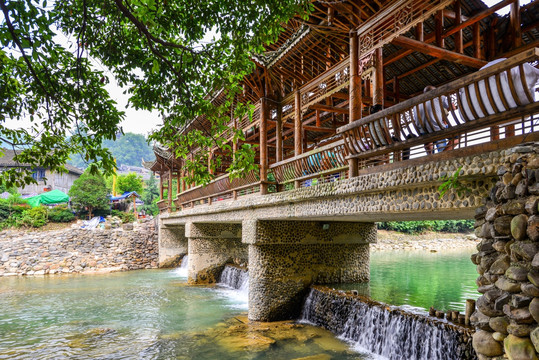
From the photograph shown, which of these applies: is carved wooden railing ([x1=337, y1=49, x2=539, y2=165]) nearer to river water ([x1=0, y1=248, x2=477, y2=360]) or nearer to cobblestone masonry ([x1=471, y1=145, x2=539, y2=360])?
cobblestone masonry ([x1=471, y1=145, x2=539, y2=360])

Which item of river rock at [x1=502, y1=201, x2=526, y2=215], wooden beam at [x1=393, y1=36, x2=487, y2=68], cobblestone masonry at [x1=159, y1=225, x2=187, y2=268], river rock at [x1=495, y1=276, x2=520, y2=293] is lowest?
cobblestone masonry at [x1=159, y1=225, x2=187, y2=268]

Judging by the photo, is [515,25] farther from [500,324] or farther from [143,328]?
[143,328]

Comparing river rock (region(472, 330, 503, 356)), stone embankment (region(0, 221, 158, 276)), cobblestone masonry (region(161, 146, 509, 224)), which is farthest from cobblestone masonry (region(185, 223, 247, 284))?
river rock (region(472, 330, 503, 356))

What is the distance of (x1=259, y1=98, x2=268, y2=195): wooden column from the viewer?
8.02 metres

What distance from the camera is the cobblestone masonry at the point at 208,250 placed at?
13.2 m

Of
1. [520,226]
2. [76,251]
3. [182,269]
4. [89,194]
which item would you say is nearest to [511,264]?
[520,226]

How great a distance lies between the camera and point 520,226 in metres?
2.73

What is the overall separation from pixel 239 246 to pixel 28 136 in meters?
10.2

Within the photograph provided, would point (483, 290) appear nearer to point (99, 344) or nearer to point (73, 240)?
point (99, 344)

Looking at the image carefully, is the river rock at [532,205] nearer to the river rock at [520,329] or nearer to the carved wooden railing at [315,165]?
the river rock at [520,329]

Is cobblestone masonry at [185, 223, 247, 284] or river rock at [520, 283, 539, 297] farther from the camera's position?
cobblestone masonry at [185, 223, 247, 284]

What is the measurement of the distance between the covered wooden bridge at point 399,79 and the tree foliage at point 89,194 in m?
17.6

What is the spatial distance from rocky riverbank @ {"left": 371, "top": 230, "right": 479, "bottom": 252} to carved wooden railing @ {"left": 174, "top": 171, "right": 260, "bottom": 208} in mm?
14454

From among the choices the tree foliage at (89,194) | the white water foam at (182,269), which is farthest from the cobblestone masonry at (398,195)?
the tree foliage at (89,194)
